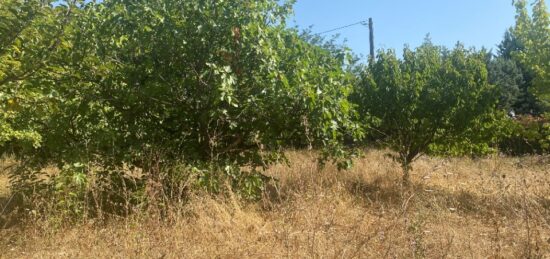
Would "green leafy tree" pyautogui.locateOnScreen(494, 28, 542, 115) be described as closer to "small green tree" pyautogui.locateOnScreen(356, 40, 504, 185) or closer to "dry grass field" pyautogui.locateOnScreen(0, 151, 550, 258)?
"small green tree" pyautogui.locateOnScreen(356, 40, 504, 185)

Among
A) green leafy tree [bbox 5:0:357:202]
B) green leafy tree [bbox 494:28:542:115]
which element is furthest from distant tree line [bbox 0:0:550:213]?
green leafy tree [bbox 494:28:542:115]

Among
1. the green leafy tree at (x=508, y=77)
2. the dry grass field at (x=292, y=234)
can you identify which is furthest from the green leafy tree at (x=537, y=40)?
the green leafy tree at (x=508, y=77)

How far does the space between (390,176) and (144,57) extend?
4947 millimetres

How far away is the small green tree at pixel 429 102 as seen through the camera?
7906mm

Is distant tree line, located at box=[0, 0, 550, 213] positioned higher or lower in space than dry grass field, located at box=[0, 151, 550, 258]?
higher

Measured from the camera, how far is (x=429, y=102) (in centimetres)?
798

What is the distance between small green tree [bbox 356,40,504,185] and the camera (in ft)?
25.9

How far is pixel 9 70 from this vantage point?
4230 millimetres

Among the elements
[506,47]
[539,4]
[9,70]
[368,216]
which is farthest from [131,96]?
[506,47]

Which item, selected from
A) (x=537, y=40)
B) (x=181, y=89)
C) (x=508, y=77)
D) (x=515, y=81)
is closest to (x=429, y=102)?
(x=537, y=40)

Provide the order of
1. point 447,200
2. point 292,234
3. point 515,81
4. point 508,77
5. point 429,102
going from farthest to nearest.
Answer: point 515,81 → point 508,77 → point 429,102 → point 447,200 → point 292,234

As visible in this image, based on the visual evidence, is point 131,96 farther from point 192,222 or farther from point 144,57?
point 192,222

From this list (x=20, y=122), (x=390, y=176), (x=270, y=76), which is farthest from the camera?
(x=390, y=176)

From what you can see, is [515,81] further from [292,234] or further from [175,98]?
[292,234]
